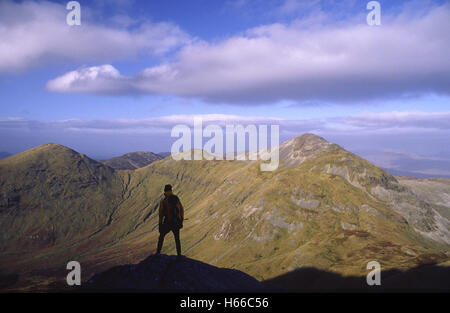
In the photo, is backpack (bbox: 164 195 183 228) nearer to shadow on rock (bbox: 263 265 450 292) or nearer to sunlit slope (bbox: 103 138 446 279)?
shadow on rock (bbox: 263 265 450 292)

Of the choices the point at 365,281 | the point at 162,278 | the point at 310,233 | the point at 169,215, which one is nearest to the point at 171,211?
the point at 169,215

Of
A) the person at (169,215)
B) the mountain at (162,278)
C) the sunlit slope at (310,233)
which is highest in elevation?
the person at (169,215)

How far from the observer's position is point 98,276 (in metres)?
21.5

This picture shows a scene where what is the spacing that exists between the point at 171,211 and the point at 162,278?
5.54 m

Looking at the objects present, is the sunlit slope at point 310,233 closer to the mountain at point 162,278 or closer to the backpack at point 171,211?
the mountain at point 162,278

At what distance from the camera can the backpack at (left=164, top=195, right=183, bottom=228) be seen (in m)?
20.3

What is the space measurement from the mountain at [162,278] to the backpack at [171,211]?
452 cm

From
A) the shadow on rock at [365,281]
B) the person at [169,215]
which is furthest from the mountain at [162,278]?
the shadow on rock at [365,281]

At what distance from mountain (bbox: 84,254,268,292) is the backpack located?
452cm

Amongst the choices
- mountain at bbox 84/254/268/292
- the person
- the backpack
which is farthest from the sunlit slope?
the backpack

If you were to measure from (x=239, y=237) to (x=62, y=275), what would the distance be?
128 m

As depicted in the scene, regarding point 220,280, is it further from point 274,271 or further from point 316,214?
point 316,214

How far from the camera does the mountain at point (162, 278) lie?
1975 cm
